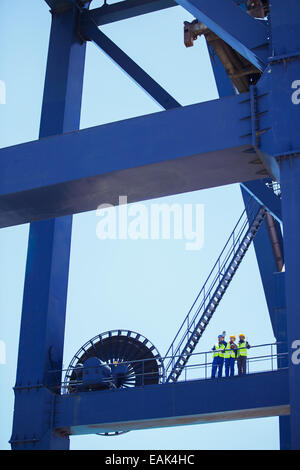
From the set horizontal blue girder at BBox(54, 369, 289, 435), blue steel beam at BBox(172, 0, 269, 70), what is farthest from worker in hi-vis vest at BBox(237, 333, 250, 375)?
blue steel beam at BBox(172, 0, 269, 70)

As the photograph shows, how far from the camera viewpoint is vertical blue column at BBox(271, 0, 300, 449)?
10.5m

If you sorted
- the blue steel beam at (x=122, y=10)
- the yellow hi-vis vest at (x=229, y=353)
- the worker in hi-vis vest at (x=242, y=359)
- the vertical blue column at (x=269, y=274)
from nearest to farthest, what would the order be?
the worker in hi-vis vest at (x=242, y=359), the yellow hi-vis vest at (x=229, y=353), the vertical blue column at (x=269, y=274), the blue steel beam at (x=122, y=10)

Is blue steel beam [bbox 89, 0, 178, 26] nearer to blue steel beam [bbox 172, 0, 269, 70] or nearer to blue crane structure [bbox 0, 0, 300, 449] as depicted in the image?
blue crane structure [bbox 0, 0, 300, 449]

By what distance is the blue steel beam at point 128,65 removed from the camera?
25.2 metres

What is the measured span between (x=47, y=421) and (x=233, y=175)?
10.9 metres

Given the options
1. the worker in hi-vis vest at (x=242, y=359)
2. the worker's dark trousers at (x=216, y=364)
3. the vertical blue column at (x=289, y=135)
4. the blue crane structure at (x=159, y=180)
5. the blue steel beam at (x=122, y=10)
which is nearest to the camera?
the vertical blue column at (x=289, y=135)

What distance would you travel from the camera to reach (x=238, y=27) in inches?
516

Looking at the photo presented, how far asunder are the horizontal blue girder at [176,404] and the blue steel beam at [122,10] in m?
13.7

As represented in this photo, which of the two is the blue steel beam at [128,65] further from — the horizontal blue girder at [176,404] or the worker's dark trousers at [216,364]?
the horizontal blue girder at [176,404]

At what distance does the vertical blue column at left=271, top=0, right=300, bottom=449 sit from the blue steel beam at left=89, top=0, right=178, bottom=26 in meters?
15.6

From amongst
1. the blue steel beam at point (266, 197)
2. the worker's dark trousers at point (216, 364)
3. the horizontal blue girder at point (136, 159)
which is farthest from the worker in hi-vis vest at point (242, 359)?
the horizontal blue girder at point (136, 159)

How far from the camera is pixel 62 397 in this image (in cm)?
2153

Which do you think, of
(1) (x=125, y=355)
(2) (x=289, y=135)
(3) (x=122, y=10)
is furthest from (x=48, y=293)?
(2) (x=289, y=135)
